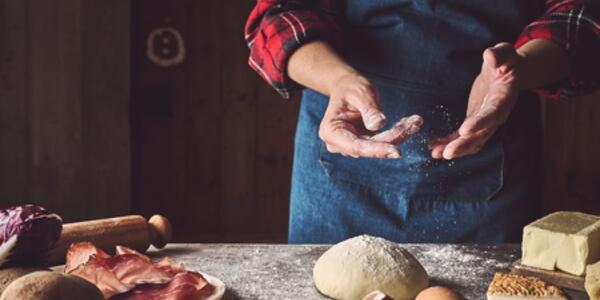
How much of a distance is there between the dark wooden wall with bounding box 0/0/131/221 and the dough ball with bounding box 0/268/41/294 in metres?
2.62

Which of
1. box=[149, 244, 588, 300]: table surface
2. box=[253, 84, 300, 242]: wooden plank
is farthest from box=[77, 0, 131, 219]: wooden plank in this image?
box=[149, 244, 588, 300]: table surface

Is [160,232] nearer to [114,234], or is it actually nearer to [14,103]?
[114,234]

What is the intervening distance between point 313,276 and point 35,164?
2.56m

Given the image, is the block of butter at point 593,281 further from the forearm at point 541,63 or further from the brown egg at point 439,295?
the forearm at point 541,63

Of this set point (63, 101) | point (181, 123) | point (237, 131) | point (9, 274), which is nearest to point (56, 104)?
point (63, 101)

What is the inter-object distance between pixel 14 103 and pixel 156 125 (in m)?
0.79

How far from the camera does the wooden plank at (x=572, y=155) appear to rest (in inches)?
175

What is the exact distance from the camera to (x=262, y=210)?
4.48 metres

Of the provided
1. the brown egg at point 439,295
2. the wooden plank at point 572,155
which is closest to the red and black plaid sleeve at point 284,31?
the brown egg at point 439,295

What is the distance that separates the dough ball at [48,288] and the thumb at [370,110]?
24.0 inches

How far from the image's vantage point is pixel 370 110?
4.99 feet

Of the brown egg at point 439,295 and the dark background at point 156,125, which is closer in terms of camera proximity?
the brown egg at point 439,295

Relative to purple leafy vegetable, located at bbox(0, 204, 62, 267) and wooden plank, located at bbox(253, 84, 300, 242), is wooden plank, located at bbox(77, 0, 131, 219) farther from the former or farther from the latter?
purple leafy vegetable, located at bbox(0, 204, 62, 267)

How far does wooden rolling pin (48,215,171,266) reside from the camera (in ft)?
5.29
